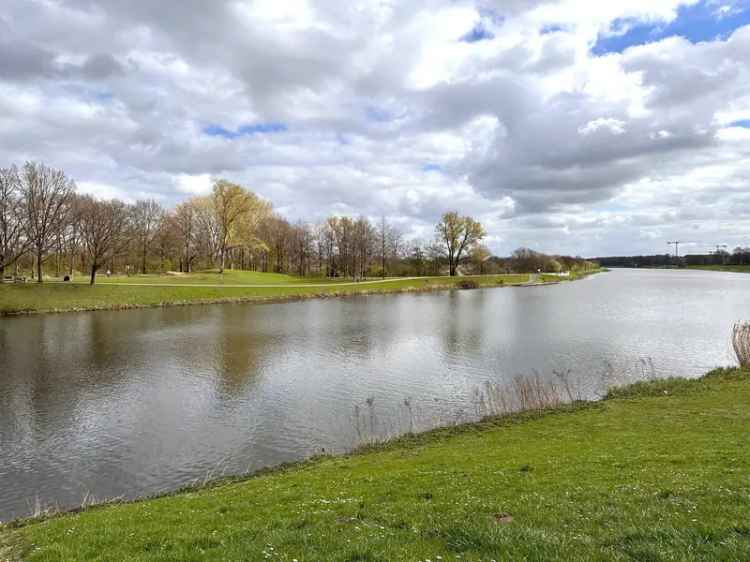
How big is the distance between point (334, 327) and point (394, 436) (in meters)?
22.7

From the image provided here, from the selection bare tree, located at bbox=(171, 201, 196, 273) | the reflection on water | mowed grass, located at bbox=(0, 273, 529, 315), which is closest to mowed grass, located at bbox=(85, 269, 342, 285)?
mowed grass, located at bbox=(0, 273, 529, 315)

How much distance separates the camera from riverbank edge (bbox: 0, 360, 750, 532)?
1004 cm

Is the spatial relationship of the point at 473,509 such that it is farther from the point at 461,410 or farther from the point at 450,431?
the point at 461,410

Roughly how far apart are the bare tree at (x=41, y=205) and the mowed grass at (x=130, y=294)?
16.3 ft

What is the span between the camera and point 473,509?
676cm

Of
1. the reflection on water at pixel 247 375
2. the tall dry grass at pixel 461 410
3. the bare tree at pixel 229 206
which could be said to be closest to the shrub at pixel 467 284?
the bare tree at pixel 229 206

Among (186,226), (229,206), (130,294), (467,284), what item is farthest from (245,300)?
(467,284)

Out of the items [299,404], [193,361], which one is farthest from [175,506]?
[193,361]

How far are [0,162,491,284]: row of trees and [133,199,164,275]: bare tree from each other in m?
0.20

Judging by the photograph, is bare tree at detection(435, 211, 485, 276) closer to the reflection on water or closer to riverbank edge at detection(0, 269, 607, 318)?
riverbank edge at detection(0, 269, 607, 318)

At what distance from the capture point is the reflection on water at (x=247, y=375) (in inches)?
518

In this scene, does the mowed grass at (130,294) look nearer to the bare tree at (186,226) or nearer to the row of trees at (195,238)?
the row of trees at (195,238)

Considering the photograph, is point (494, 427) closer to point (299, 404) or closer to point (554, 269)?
point (299, 404)

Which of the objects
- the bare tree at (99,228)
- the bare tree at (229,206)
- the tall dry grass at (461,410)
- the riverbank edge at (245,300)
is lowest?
the tall dry grass at (461,410)
